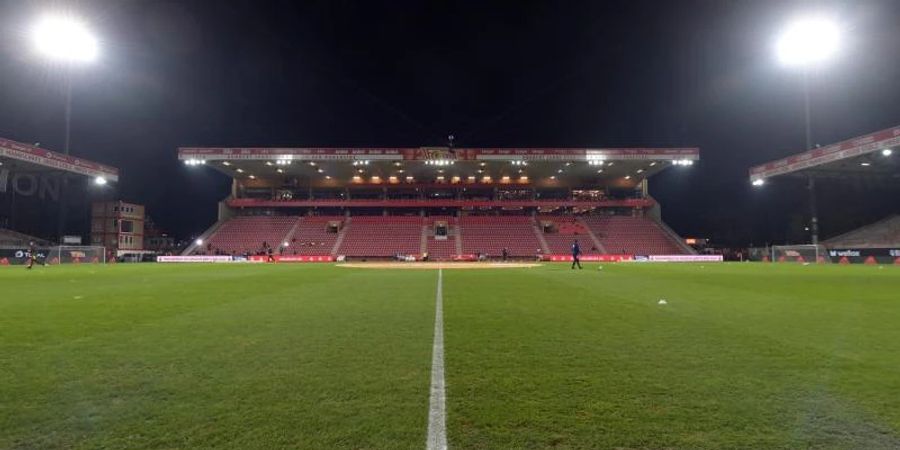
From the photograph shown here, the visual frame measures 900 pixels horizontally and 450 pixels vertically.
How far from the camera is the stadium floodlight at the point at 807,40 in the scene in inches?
1228

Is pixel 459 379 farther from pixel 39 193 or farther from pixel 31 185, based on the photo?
pixel 39 193

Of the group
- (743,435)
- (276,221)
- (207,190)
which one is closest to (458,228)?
(276,221)

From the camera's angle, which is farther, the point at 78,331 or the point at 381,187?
the point at 381,187

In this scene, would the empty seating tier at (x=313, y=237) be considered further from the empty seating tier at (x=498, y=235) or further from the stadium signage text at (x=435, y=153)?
the empty seating tier at (x=498, y=235)

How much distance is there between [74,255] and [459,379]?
45617 millimetres

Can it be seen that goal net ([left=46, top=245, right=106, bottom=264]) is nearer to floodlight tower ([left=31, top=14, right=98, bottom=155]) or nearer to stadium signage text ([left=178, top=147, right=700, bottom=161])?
stadium signage text ([left=178, top=147, right=700, bottom=161])

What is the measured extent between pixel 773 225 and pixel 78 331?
235 feet

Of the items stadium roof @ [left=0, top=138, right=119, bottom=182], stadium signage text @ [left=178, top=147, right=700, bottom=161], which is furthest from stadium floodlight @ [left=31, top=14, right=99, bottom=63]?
stadium signage text @ [left=178, top=147, right=700, bottom=161]

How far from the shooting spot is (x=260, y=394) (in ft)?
11.9

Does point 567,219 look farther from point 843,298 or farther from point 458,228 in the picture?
point 843,298

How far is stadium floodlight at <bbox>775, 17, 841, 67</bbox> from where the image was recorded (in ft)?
102

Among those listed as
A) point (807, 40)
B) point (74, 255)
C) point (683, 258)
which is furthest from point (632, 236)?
point (74, 255)

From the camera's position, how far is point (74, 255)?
38750 mm

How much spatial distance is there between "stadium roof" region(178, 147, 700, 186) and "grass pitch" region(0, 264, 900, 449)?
38.9 m
